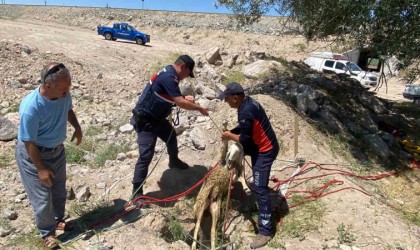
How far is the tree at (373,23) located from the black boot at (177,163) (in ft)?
12.7

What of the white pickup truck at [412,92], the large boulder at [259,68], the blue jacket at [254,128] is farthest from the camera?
the white pickup truck at [412,92]

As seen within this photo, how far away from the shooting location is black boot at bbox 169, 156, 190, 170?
16.7 feet

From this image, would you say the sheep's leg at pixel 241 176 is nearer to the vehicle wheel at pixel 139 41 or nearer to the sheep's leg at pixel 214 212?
the sheep's leg at pixel 214 212

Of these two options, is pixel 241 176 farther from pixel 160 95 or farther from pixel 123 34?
pixel 123 34

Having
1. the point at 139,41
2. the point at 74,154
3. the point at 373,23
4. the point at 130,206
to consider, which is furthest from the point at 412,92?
the point at 130,206

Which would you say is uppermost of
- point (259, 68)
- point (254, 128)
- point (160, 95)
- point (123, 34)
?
point (123, 34)

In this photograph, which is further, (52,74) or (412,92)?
(412,92)

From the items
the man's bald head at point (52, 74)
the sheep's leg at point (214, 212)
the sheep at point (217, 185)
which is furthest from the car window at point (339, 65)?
the man's bald head at point (52, 74)

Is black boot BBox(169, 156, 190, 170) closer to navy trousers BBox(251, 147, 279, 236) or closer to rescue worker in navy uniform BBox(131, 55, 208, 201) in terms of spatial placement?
rescue worker in navy uniform BBox(131, 55, 208, 201)

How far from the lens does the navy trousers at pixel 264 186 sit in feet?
13.4

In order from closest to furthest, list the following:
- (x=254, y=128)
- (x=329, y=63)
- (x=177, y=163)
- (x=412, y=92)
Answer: (x=254, y=128)
(x=177, y=163)
(x=412, y=92)
(x=329, y=63)

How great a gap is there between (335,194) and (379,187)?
155cm

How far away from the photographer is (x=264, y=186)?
4.09 metres

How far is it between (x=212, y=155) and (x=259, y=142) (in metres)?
1.90
